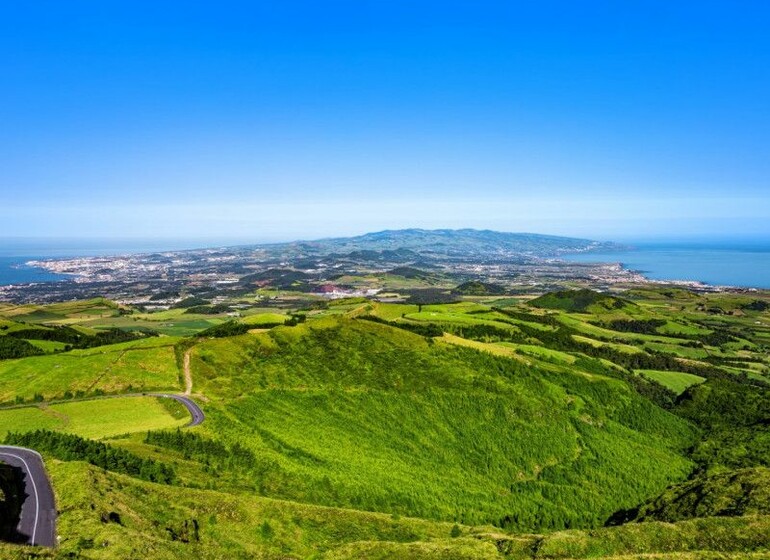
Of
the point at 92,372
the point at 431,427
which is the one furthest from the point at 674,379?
the point at 92,372

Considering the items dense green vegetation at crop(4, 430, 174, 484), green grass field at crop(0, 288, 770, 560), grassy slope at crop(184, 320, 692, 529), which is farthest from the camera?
grassy slope at crop(184, 320, 692, 529)

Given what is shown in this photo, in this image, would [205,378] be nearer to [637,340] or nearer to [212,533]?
[212,533]

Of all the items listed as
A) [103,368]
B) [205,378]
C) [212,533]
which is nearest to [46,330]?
[103,368]

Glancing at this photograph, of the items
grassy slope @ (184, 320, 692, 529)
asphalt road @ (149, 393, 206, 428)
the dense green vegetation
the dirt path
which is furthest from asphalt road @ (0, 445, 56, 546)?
the dirt path

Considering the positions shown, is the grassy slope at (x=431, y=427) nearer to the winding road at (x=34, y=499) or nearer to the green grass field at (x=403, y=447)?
the green grass field at (x=403, y=447)

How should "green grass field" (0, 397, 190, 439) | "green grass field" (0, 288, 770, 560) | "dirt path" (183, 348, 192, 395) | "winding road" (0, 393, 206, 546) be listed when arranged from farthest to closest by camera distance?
"dirt path" (183, 348, 192, 395), "green grass field" (0, 397, 190, 439), "green grass field" (0, 288, 770, 560), "winding road" (0, 393, 206, 546)

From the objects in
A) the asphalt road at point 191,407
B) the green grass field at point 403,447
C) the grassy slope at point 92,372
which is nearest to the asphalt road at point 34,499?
the green grass field at point 403,447

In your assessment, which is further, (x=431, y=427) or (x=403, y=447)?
(x=431, y=427)

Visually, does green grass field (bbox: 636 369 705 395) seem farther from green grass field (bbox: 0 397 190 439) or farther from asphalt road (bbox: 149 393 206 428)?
green grass field (bbox: 0 397 190 439)

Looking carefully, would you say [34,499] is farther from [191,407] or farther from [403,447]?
[403,447]
